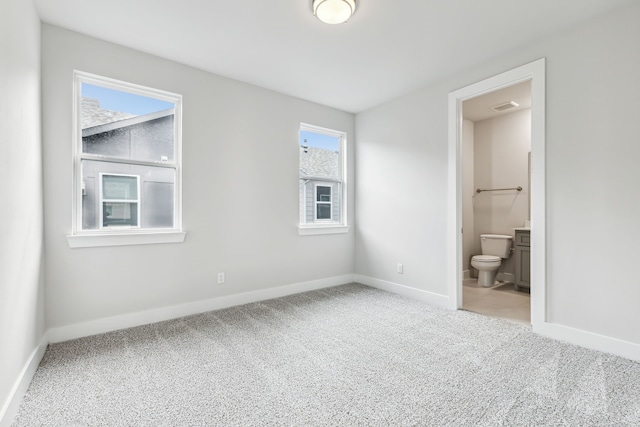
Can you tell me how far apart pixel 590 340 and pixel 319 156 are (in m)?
3.41

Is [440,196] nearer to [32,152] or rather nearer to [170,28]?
[170,28]

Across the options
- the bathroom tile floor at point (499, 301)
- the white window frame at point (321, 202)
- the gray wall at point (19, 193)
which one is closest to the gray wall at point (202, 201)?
the gray wall at point (19, 193)

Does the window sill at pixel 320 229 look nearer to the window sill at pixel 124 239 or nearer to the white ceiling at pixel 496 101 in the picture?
the window sill at pixel 124 239

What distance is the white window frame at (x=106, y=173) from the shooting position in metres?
2.60

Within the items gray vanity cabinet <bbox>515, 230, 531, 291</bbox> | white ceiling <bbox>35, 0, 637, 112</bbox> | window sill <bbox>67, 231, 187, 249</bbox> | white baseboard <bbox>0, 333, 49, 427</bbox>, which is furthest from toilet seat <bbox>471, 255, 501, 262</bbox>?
white baseboard <bbox>0, 333, 49, 427</bbox>

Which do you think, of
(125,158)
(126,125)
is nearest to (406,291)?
(125,158)

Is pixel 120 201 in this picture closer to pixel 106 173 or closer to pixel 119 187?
pixel 119 187

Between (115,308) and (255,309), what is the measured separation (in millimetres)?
1288

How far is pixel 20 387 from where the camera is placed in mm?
1730

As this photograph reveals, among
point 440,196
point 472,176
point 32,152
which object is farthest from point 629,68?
point 32,152

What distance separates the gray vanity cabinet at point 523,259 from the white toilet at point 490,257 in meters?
0.26

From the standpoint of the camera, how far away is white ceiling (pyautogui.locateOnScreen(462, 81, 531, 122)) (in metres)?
3.71

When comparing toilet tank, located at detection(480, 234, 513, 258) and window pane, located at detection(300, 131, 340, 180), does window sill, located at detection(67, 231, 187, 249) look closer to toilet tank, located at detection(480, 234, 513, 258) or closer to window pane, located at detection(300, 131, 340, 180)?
window pane, located at detection(300, 131, 340, 180)

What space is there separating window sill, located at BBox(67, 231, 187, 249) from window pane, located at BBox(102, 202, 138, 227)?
15cm
